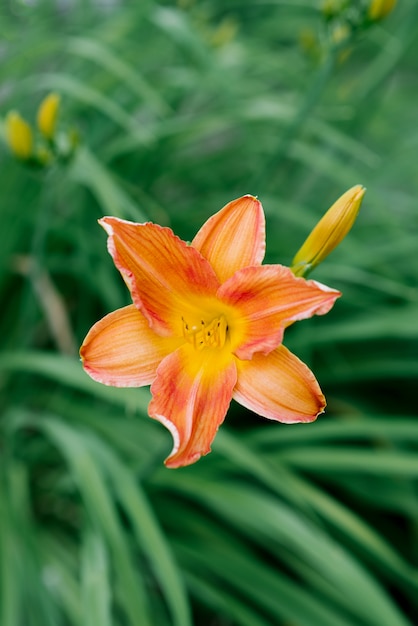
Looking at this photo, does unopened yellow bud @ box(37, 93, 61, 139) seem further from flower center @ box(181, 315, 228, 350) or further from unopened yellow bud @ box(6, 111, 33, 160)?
flower center @ box(181, 315, 228, 350)

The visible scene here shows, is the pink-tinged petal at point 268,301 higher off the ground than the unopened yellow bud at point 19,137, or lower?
lower

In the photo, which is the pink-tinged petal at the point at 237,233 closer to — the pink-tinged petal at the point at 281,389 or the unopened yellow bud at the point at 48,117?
the pink-tinged petal at the point at 281,389

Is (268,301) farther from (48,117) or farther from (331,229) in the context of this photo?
(48,117)

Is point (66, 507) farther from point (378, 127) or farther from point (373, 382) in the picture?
point (378, 127)

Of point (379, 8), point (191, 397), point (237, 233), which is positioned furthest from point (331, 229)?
point (379, 8)

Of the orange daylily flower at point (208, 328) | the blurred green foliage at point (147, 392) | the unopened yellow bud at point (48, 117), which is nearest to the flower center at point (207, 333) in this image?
the orange daylily flower at point (208, 328)

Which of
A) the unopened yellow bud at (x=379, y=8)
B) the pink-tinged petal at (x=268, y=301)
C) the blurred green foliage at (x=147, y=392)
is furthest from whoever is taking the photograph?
the blurred green foliage at (x=147, y=392)
